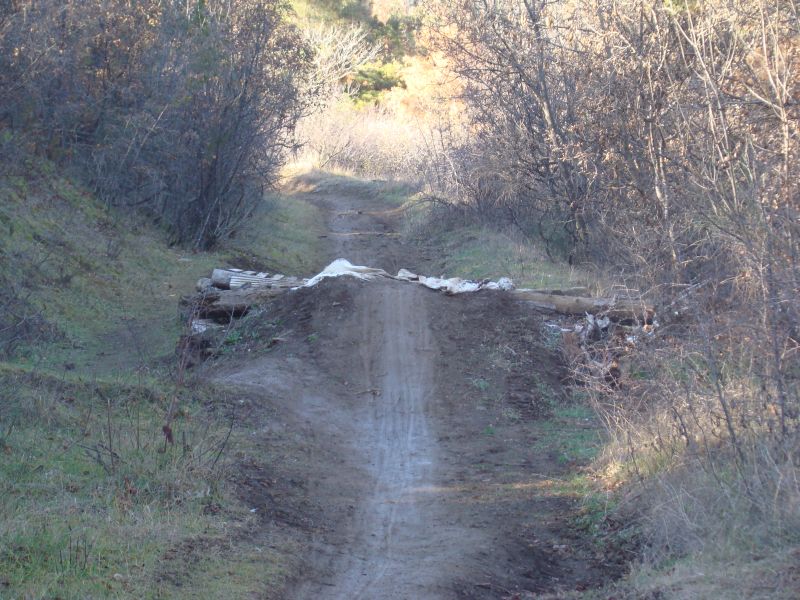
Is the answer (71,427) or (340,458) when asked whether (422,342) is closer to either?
(340,458)

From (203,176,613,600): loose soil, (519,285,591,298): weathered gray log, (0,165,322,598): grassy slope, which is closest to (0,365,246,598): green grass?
(0,165,322,598): grassy slope

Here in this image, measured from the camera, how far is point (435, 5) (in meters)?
16.5

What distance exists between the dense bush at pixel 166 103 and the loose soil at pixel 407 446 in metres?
7.00

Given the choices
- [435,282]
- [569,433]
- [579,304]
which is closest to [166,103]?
[435,282]

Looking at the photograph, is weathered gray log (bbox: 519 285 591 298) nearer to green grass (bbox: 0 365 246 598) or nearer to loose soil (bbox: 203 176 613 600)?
loose soil (bbox: 203 176 613 600)

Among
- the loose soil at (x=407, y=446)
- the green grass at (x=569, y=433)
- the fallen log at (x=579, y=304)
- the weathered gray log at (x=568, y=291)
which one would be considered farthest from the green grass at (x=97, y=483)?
the weathered gray log at (x=568, y=291)

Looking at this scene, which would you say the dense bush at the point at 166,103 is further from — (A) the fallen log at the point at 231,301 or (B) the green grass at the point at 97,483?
A: (B) the green grass at the point at 97,483

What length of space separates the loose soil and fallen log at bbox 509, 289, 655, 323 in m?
0.34

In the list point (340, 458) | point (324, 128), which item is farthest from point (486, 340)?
point (324, 128)

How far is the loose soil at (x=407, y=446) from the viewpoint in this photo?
19.3 feet

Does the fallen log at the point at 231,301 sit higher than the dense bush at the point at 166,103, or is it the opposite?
the dense bush at the point at 166,103

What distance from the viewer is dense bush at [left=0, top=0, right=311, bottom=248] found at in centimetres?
1803

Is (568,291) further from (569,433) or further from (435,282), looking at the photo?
(569,433)

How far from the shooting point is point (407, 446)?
8.84 meters
